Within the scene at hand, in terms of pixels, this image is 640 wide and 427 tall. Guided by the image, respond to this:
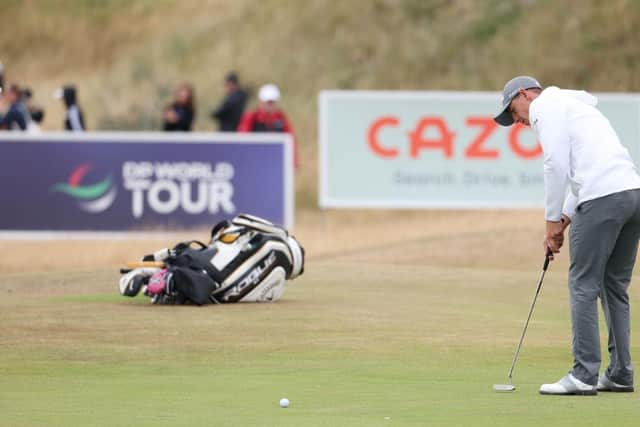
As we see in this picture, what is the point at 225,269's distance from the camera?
520 inches

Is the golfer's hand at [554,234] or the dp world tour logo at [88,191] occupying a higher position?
the golfer's hand at [554,234]

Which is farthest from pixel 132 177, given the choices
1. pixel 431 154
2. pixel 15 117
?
pixel 15 117

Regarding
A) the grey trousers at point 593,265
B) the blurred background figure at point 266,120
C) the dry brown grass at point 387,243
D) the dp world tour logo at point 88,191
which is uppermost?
the grey trousers at point 593,265

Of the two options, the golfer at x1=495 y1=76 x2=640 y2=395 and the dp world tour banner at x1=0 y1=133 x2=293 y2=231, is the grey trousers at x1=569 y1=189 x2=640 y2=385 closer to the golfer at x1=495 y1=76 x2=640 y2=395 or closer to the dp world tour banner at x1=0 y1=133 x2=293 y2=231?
the golfer at x1=495 y1=76 x2=640 y2=395


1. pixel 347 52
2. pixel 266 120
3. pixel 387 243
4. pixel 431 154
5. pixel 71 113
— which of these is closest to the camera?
pixel 387 243

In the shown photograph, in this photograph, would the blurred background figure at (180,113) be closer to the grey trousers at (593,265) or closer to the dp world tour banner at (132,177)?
the dp world tour banner at (132,177)

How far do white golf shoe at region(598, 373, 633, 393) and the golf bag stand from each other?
463cm

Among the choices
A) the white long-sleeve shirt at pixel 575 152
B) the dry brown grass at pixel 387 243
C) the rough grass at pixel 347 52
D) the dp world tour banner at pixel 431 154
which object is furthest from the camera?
the rough grass at pixel 347 52

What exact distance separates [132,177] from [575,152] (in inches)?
534

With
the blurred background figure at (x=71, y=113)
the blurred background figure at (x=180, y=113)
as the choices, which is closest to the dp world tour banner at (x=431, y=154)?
the blurred background figure at (x=180, y=113)

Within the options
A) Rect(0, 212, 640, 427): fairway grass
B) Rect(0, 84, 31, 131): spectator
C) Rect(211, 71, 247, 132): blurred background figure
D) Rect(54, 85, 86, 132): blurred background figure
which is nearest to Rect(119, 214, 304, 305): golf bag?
Rect(0, 212, 640, 427): fairway grass

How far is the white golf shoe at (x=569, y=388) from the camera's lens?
8781 mm

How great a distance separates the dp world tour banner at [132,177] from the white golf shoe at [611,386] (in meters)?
12.8

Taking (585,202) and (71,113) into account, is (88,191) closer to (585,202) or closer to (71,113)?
(71,113)
